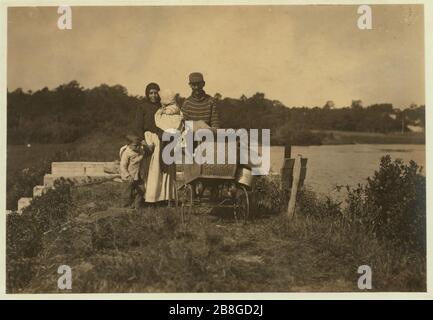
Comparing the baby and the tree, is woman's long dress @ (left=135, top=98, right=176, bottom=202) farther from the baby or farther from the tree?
the tree

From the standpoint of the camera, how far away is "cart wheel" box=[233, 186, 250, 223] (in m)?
6.90

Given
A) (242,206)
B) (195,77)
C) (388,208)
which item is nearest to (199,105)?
(195,77)

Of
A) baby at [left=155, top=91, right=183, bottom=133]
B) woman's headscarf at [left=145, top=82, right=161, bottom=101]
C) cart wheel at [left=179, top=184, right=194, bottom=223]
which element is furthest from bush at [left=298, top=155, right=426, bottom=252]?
woman's headscarf at [left=145, top=82, right=161, bottom=101]

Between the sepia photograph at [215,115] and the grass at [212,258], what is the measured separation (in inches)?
2.0

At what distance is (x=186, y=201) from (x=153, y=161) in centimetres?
69

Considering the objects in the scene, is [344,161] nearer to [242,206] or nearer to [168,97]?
[242,206]

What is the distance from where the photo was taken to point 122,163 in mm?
7254

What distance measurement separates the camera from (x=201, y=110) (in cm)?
725

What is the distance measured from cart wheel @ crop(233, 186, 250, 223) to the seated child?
1.28m

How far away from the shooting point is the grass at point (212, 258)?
255 inches

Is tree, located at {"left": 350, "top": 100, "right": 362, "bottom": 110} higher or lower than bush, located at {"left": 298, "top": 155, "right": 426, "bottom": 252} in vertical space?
higher
